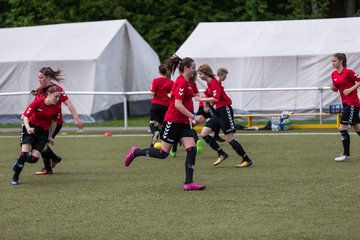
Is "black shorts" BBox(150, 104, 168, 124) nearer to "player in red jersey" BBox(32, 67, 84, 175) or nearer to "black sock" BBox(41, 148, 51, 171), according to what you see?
"player in red jersey" BBox(32, 67, 84, 175)

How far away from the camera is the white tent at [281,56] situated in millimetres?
25766

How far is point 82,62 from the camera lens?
91.9 ft

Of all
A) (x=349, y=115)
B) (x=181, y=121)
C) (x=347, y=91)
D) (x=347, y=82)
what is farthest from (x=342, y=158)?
(x=181, y=121)

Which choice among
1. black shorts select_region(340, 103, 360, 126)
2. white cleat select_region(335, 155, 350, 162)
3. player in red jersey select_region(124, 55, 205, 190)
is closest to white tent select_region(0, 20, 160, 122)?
white cleat select_region(335, 155, 350, 162)

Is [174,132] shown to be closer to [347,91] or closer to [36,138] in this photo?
[36,138]

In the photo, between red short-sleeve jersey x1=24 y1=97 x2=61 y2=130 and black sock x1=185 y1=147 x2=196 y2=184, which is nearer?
black sock x1=185 y1=147 x2=196 y2=184

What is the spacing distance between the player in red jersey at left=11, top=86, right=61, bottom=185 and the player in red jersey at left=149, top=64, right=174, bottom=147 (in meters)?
4.20

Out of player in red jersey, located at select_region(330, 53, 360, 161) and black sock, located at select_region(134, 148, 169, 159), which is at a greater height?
player in red jersey, located at select_region(330, 53, 360, 161)

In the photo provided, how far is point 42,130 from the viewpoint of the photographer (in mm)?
12125

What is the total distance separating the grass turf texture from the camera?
25.6ft

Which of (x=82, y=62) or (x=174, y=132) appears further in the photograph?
(x=82, y=62)

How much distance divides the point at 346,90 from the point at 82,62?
1567 cm

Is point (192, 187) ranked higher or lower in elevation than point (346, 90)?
lower

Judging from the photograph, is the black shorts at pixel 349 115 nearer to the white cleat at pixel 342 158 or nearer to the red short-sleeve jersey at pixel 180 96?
the white cleat at pixel 342 158
